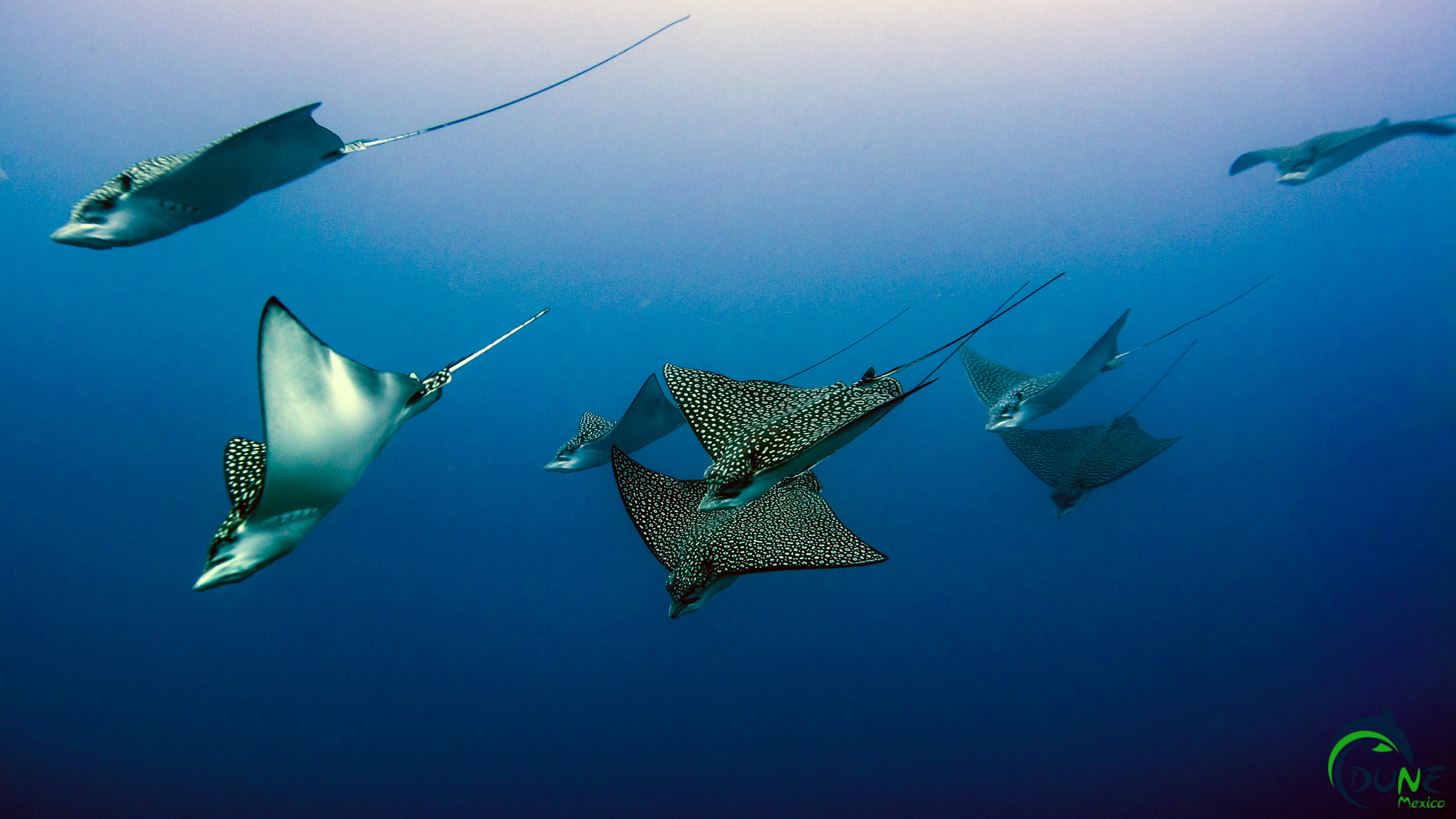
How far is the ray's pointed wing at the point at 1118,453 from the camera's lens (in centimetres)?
254

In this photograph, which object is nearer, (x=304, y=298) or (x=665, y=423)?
(x=665, y=423)

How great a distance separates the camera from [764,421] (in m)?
1.69

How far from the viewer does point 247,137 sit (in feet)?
4.60

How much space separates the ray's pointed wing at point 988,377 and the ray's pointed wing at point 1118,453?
0.44 metres

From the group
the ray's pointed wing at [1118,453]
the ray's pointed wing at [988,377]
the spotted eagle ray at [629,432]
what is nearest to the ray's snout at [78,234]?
the spotted eagle ray at [629,432]

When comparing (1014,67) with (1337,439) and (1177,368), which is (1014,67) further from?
(1337,439)

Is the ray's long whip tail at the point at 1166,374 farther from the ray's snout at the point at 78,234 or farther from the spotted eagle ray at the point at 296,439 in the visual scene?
the ray's snout at the point at 78,234

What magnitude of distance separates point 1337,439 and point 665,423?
4156 millimetres

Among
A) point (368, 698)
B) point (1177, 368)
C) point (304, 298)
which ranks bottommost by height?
point (1177, 368)

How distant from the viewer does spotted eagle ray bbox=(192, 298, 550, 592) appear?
1121mm

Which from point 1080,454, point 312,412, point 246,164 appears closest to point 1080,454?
point 1080,454

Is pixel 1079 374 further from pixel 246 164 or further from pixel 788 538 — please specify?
pixel 246 164

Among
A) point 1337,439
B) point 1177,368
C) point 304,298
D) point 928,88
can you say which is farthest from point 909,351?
point 304,298

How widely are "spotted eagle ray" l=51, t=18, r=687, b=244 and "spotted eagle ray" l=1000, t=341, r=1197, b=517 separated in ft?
7.65
